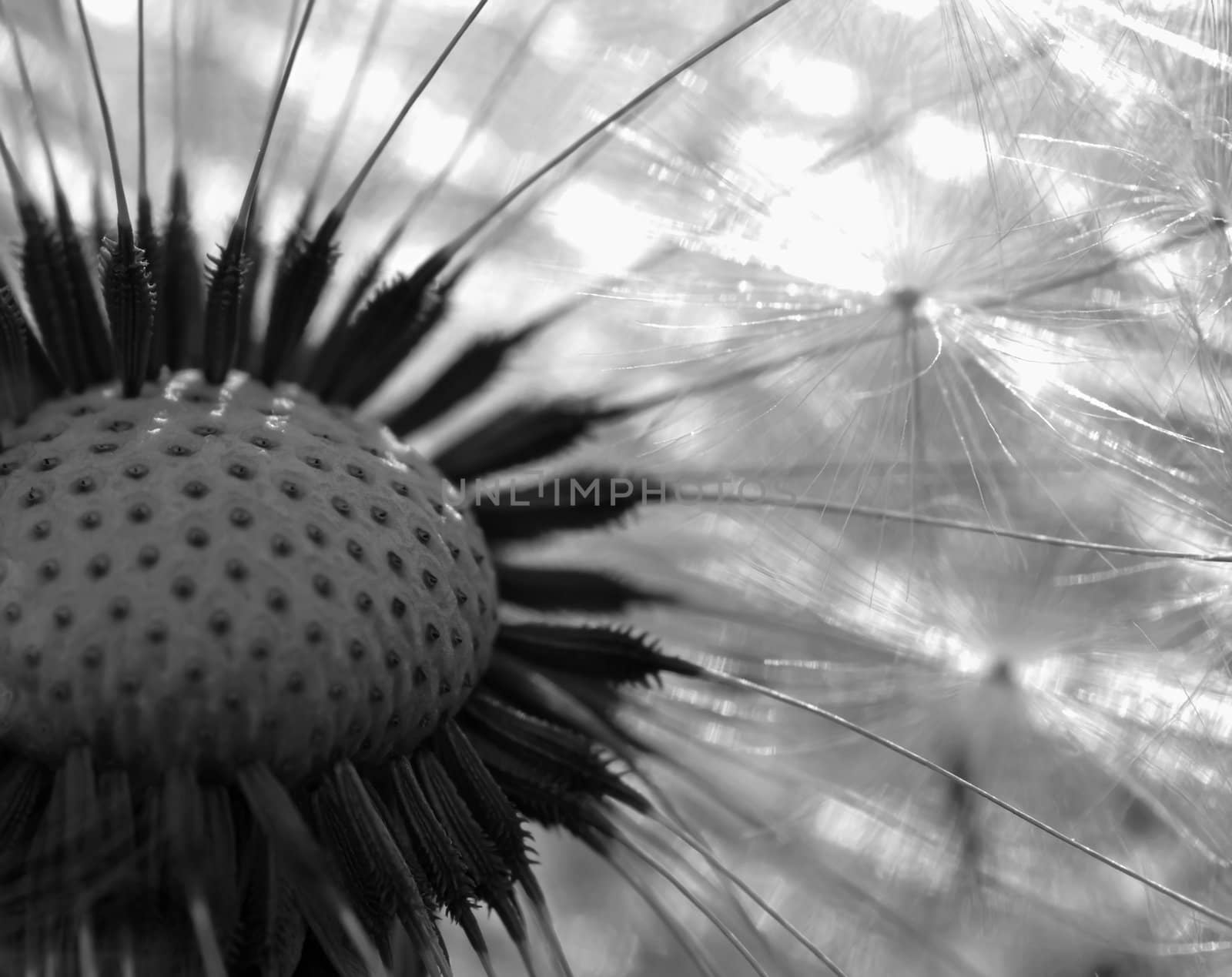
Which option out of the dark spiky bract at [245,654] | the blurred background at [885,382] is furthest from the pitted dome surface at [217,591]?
the blurred background at [885,382]

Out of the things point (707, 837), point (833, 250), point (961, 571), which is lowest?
point (707, 837)

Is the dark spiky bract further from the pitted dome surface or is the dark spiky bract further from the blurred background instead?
the blurred background

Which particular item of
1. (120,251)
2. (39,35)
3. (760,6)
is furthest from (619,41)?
(120,251)

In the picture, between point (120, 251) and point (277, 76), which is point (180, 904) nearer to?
point (120, 251)

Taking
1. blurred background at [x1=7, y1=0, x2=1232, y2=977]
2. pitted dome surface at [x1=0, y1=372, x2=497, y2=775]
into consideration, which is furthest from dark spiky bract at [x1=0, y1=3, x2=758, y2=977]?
blurred background at [x1=7, y1=0, x2=1232, y2=977]

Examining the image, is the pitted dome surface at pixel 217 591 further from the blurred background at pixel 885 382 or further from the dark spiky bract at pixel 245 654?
the blurred background at pixel 885 382

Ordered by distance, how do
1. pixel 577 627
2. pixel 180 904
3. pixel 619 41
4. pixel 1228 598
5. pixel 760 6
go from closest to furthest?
1. pixel 180 904
2. pixel 577 627
3. pixel 1228 598
4. pixel 760 6
5. pixel 619 41
